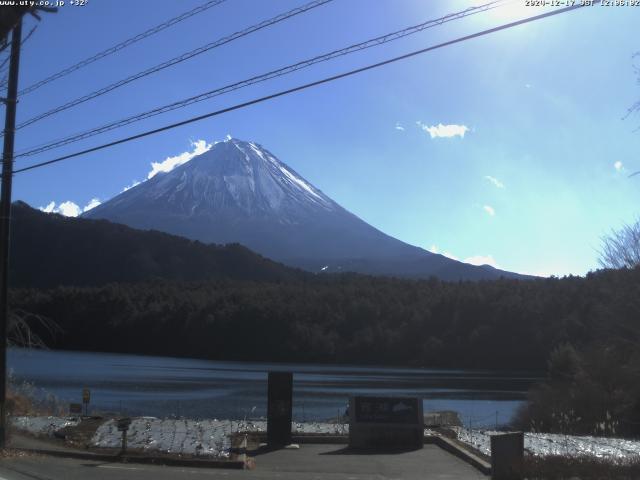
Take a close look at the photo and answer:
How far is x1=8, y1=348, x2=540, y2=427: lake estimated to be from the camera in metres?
41.0

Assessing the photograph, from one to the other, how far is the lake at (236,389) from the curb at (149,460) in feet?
44.5

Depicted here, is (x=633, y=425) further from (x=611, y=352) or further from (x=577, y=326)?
(x=577, y=326)

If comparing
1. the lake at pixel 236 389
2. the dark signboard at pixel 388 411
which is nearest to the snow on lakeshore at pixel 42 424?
the dark signboard at pixel 388 411

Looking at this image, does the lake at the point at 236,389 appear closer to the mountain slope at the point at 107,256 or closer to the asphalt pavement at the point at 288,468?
the asphalt pavement at the point at 288,468

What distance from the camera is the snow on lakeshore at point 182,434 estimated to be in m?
16.7

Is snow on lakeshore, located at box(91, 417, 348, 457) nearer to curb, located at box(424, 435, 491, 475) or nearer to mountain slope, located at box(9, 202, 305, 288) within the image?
curb, located at box(424, 435, 491, 475)

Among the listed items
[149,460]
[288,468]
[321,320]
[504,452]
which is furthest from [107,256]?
[504,452]

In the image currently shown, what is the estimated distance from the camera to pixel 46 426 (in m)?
19.4

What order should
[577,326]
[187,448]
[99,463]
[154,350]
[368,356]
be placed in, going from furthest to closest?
1. [154,350]
2. [368,356]
3. [577,326]
4. [187,448]
5. [99,463]

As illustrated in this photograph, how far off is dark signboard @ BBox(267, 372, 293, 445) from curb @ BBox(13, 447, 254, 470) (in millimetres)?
2482

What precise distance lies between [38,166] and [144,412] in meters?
22.8

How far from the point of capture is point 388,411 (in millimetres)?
18078

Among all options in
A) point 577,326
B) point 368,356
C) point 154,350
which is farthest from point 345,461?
point 154,350

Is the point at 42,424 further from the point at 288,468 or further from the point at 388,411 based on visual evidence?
the point at 388,411
